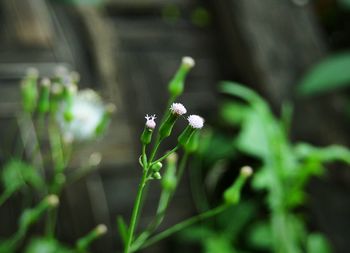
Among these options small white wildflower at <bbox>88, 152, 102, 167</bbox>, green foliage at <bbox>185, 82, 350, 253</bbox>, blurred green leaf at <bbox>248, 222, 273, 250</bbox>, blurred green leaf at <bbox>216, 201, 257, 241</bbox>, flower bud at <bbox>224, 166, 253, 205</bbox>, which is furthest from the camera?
blurred green leaf at <bbox>216, 201, 257, 241</bbox>

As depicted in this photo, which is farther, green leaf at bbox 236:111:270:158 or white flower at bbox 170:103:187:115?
green leaf at bbox 236:111:270:158

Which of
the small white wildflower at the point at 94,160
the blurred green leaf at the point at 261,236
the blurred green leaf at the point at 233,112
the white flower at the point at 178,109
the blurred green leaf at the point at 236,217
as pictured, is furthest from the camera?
the blurred green leaf at the point at 233,112

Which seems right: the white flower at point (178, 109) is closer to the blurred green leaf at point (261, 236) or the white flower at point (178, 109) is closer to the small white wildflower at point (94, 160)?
the small white wildflower at point (94, 160)

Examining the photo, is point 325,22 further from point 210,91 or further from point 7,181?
point 7,181

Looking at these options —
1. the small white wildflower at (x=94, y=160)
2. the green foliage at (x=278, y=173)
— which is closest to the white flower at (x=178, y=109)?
the small white wildflower at (x=94, y=160)

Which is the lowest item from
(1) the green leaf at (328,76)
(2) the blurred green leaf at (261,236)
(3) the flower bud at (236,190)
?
(2) the blurred green leaf at (261,236)

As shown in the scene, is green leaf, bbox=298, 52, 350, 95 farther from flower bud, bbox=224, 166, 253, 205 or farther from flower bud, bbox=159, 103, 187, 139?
flower bud, bbox=159, 103, 187, 139

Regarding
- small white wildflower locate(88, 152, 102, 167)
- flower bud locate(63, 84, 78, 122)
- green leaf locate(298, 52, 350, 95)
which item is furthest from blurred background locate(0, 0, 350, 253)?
flower bud locate(63, 84, 78, 122)

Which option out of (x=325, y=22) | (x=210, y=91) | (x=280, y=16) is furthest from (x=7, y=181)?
(x=325, y=22)
